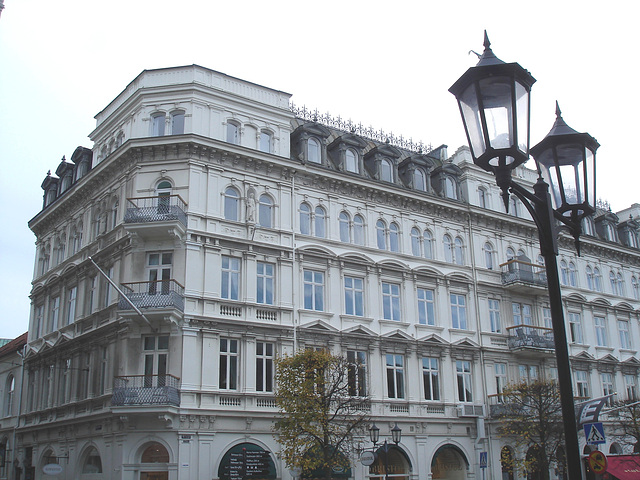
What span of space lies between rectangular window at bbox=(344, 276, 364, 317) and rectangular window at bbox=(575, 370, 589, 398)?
16.5 m

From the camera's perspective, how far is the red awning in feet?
116

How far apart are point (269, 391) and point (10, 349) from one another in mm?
23935

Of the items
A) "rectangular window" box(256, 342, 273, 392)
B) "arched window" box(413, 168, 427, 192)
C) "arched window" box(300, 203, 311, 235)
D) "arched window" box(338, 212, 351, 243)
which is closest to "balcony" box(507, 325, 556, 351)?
"arched window" box(413, 168, 427, 192)

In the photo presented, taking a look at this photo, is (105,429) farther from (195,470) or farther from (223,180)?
(223,180)

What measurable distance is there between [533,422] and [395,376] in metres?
6.89

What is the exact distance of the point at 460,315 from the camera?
38.3 meters

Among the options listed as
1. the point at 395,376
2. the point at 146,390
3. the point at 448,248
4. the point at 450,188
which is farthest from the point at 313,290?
the point at 450,188

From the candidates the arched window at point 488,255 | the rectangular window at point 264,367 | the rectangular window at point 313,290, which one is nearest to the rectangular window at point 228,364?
the rectangular window at point 264,367

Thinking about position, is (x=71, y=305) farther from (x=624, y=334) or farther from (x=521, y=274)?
(x=624, y=334)

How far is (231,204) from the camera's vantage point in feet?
106

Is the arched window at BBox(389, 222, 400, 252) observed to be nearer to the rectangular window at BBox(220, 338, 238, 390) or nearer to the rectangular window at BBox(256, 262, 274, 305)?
the rectangular window at BBox(256, 262, 274, 305)

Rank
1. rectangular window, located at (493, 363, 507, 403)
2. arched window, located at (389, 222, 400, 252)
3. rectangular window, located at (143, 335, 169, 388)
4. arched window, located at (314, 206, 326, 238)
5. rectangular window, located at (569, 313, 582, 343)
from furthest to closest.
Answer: rectangular window, located at (569, 313, 582, 343)
rectangular window, located at (493, 363, 507, 403)
arched window, located at (389, 222, 400, 252)
arched window, located at (314, 206, 326, 238)
rectangular window, located at (143, 335, 169, 388)

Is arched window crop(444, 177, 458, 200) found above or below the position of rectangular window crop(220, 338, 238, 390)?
above

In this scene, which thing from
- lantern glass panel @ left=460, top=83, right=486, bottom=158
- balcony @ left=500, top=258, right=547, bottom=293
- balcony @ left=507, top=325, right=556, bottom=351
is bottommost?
lantern glass panel @ left=460, top=83, right=486, bottom=158
